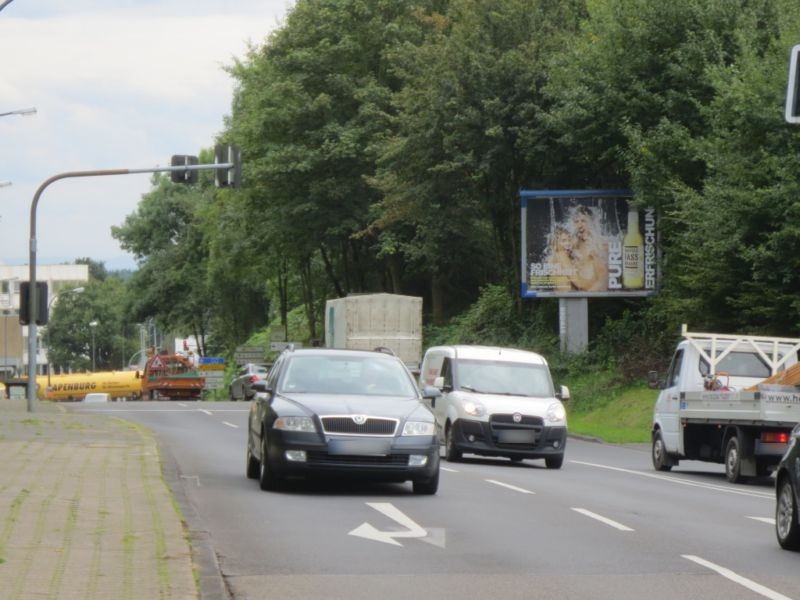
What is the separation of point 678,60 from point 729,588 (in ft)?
112

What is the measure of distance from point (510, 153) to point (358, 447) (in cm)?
3159

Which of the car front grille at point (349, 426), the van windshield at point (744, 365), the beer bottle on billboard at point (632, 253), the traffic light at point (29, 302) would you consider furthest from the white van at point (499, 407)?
the beer bottle on billboard at point (632, 253)

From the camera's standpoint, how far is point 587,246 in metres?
45.5

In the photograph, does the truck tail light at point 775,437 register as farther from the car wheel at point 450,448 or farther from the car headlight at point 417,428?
the car headlight at point 417,428

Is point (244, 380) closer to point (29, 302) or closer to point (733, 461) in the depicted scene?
point (29, 302)

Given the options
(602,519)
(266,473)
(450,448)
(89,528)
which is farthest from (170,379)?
(89,528)

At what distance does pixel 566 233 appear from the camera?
4544 cm

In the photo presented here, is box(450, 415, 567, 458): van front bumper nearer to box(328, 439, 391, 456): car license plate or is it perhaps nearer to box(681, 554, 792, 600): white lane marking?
box(328, 439, 391, 456): car license plate

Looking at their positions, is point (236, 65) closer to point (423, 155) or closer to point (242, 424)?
point (423, 155)

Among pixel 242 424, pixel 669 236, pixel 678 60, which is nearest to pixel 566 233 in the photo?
pixel 669 236

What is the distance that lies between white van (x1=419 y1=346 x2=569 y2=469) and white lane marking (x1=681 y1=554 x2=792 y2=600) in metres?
11.8

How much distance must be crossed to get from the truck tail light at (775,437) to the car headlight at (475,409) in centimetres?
478

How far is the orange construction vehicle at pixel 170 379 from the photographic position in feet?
256

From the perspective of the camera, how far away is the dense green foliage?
120 ft
